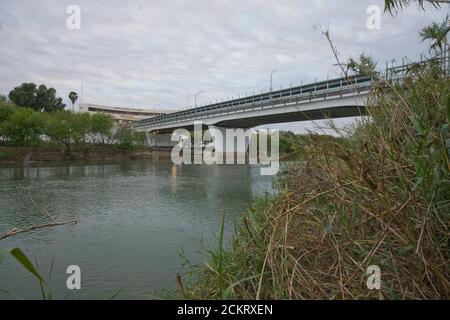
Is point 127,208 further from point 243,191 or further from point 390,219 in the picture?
point 390,219

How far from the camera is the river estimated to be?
6500mm

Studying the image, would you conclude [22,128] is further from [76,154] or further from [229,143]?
[229,143]

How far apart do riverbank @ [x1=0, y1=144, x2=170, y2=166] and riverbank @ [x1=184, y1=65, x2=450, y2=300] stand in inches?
1288

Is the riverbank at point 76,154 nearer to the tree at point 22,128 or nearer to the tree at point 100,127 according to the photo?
the tree at point 22,128

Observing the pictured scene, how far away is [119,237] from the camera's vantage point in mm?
9820

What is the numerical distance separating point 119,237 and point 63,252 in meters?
1.67

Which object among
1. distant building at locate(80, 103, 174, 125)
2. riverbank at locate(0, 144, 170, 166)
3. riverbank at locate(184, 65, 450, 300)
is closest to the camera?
riverbank at locate(184, 65, 450, 300)

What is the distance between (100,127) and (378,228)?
171 ft

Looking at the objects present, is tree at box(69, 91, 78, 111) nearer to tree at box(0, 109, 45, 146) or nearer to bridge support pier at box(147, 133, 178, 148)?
bridge support pier at box(147, 133, 178, 148)

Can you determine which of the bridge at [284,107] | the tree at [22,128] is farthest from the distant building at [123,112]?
the tree at [22,128]

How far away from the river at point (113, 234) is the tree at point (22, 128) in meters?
23.8

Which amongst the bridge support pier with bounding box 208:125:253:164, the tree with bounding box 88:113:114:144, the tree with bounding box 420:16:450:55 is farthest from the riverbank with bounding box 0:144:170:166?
the tree with bounding box 420:16:450:55

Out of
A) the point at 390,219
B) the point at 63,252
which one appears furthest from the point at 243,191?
the point at 390,219

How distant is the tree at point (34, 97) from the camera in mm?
60991
